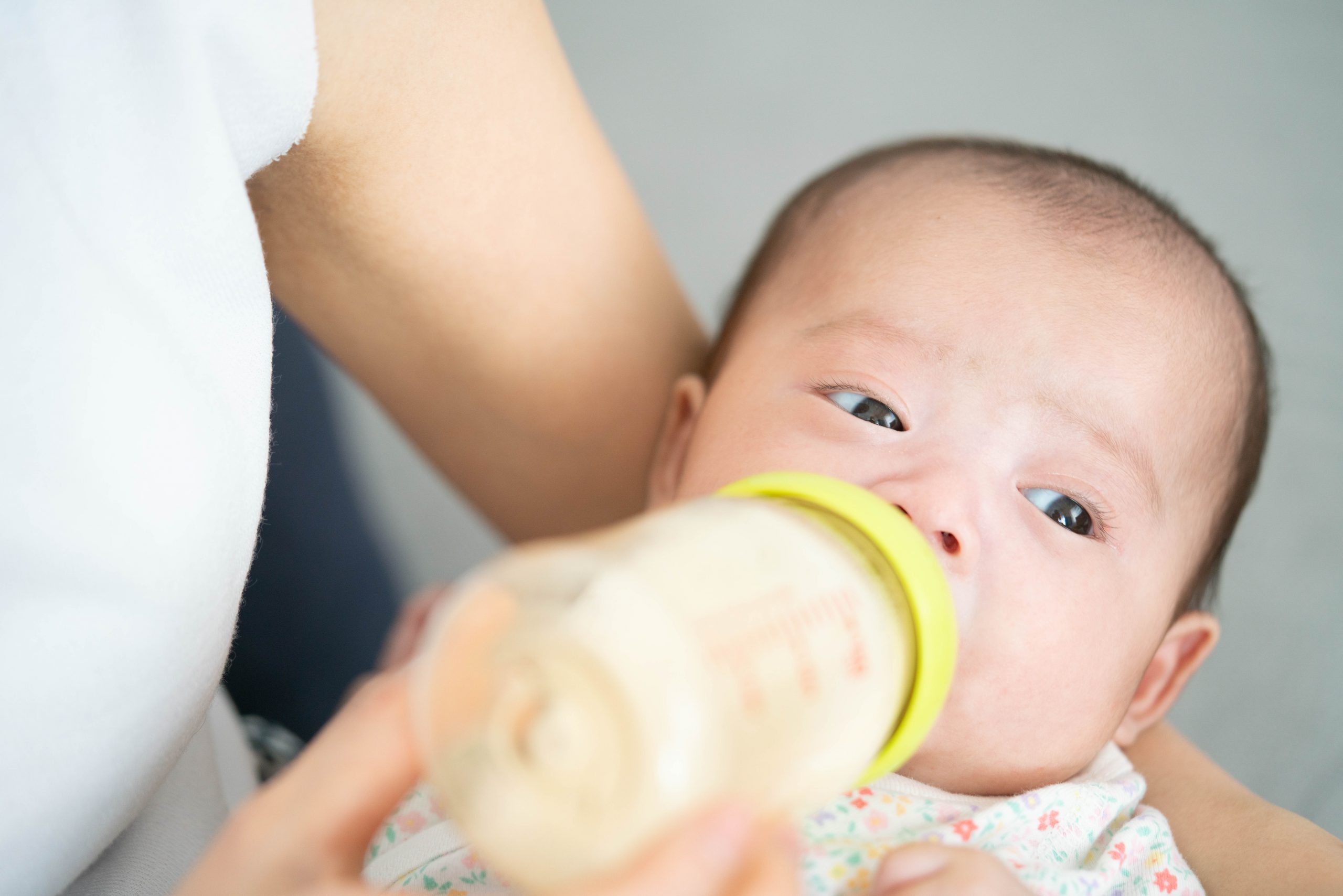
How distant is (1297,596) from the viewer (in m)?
1.31

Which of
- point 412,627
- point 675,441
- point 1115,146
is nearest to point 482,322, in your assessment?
point 675,441

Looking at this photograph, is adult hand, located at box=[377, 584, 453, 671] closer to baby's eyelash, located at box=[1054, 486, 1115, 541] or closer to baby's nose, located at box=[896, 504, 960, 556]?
baby's nose, located at box=[896, 504, 960, 556]

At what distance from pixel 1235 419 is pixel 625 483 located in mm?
636

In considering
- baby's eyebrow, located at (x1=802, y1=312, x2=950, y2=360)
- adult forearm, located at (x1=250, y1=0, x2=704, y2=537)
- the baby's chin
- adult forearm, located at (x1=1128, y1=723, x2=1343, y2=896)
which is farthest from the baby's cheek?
adult forearm, located at (x1=250, y1=0, x2=704, y2=537)

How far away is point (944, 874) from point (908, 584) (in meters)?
0.19

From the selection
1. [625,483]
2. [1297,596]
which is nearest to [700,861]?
[625,483]

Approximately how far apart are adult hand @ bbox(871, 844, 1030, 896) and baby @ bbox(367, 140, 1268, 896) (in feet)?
0.34

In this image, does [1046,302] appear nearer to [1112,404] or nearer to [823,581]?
[1112,404]

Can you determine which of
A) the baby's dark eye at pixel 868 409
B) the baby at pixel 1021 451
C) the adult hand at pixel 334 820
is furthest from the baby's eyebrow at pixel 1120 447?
the adult hand at pixel 334 820

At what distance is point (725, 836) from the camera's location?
419mm

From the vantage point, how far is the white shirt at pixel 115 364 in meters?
0.58

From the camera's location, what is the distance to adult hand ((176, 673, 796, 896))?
0.46 meters

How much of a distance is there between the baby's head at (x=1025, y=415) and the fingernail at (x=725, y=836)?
0.33 metres

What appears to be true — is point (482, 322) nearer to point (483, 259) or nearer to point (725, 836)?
point (483, 259)
